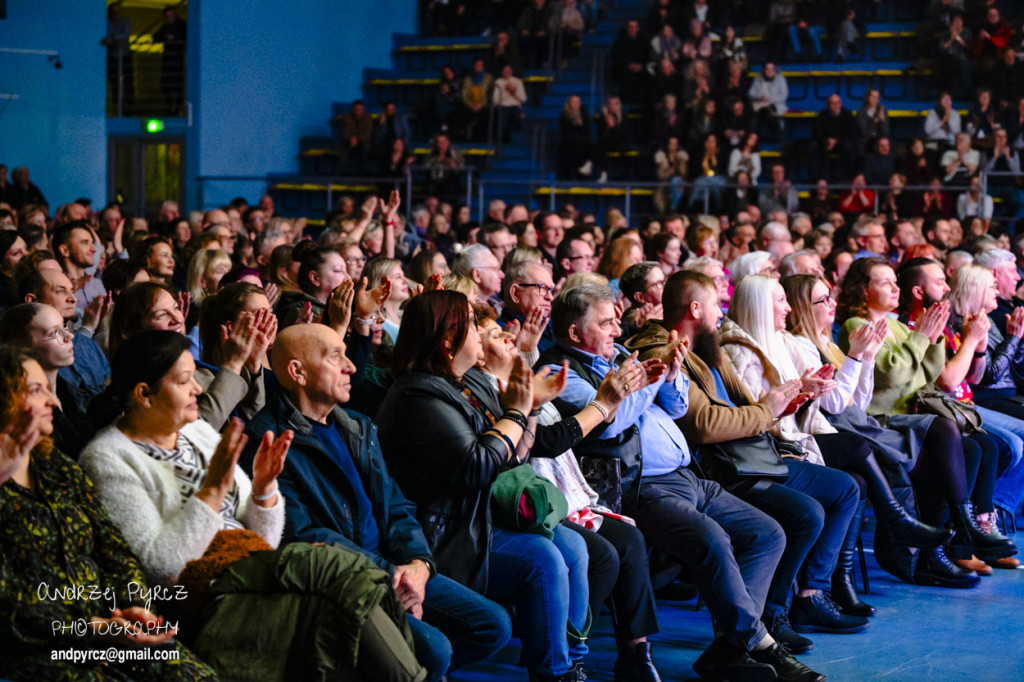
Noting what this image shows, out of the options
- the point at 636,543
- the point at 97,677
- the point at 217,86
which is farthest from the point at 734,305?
the point at 217,86

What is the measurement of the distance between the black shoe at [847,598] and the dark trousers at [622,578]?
1.12 metres

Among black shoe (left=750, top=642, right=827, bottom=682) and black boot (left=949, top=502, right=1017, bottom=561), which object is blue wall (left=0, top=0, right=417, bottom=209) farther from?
black shoe (left=750, top=642, right=827, bottom=682)

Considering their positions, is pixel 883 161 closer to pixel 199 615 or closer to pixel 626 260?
pixel 626 260

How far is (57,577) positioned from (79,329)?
2.14 m

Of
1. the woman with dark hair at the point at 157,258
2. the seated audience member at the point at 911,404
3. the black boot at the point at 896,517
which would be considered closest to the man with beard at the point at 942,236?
the seated audience member at the point at 911,404

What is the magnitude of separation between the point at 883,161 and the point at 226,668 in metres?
12.0

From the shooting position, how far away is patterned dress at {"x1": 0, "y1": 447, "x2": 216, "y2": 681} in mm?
2400

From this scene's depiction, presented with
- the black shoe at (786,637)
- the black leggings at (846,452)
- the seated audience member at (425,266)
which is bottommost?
the black shoe at (786,637)

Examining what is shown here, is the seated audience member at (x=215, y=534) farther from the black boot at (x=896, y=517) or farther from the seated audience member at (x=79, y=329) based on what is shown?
the black boot at (x=896, y=517)

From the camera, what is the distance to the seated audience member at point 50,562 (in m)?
2.41

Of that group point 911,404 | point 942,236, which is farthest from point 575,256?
point 942,236

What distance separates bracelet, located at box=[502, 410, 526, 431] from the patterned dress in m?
1.15

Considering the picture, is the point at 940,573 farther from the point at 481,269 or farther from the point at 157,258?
the point at 157,258

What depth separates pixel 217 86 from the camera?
1648cm
